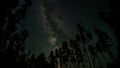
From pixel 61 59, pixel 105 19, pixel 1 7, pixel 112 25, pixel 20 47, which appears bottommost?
pixel 1 7

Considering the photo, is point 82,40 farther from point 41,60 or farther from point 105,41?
point 41,60

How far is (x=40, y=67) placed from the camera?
48.6 m

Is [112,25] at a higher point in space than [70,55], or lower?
lower

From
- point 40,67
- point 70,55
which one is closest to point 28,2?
point 40,67

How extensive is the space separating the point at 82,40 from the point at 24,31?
39.3 m

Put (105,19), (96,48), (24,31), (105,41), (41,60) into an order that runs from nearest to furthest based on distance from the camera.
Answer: (24,31) → (105,19) → (41,60) → (105,41) → (96,48)

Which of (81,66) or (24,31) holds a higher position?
(81,66)

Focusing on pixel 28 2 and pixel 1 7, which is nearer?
pixel 1 7

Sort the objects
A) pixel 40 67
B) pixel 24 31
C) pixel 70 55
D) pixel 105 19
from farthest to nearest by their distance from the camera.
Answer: pixel 70 55 < pixel 40 67 < pixel 105 19 < pixel 24 31

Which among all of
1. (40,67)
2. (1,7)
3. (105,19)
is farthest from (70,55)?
(1,7)

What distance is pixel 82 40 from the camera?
201 feet

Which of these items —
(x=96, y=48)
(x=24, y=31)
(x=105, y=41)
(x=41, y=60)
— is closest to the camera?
→ (x=24, y=31)

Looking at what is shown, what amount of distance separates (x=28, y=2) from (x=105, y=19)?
2276 cm

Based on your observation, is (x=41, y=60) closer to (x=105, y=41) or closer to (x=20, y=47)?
(x=20, y=47)
